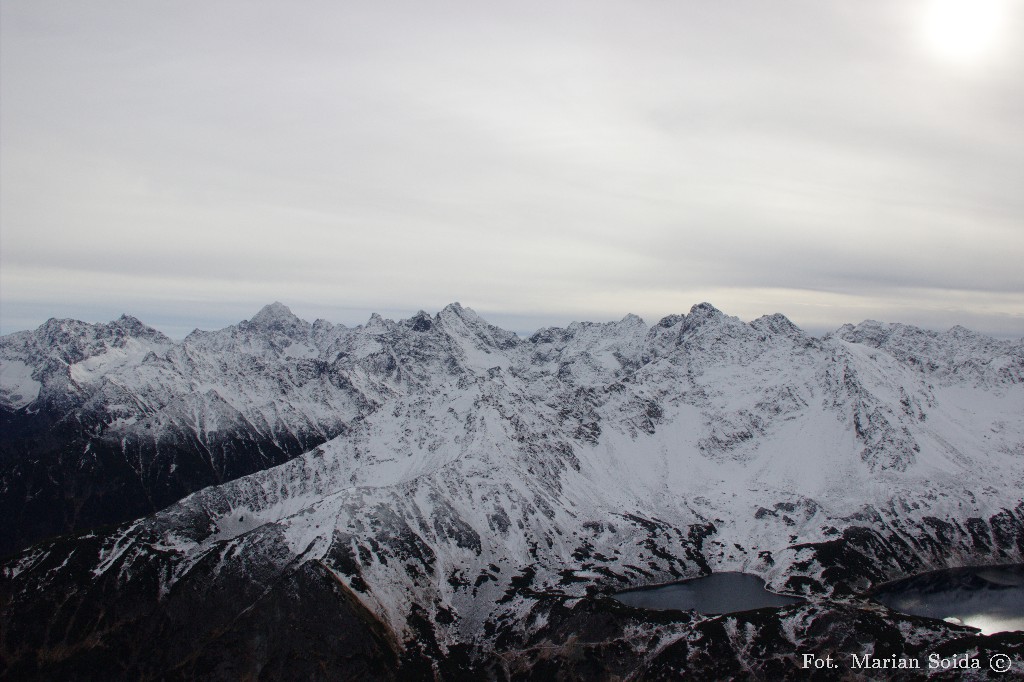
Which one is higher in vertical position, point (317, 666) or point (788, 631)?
point (788, 631)

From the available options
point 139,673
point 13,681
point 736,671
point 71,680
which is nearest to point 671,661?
point 736,671

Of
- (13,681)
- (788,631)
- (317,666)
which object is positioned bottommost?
(13,681)

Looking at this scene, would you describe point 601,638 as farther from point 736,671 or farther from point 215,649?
point 215,649

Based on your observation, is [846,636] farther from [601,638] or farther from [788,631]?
[601,638]

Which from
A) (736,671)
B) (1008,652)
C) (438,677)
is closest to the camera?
(1008,652)

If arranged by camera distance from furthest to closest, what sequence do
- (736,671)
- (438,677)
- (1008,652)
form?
(438,677) → (736,671) → (1008,652)

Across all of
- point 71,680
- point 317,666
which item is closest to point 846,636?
point 317,666

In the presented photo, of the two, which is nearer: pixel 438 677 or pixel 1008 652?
pixel 1008 652

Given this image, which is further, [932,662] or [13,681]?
[13,681]

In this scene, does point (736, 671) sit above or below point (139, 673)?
above
